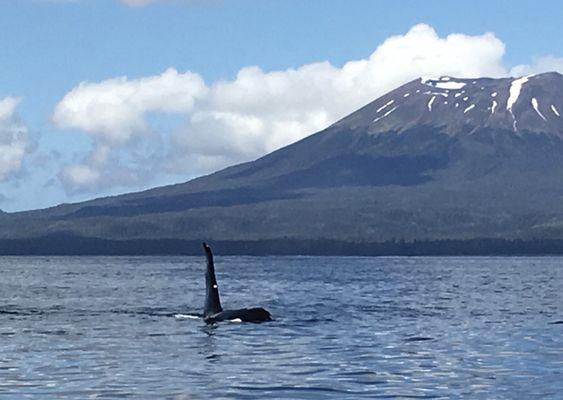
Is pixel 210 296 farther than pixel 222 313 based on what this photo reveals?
Yes

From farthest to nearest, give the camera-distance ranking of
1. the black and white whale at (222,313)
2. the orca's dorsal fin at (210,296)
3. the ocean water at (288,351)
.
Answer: the orca's dorsal fin at (210,296)
the black and white whale at (222,313)
the ocean water at (288,351)

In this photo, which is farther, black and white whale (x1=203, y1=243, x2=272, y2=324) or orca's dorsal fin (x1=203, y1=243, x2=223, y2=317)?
orca's dorsal fin (x1=203, y1=243, x2=223, y2=317)

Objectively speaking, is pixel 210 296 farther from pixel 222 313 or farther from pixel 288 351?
pixel 288 351

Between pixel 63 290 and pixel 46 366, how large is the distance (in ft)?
164

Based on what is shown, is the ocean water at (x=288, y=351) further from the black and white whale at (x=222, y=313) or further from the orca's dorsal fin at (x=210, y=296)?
the orca's dorsal fin at (x=210, y=296)

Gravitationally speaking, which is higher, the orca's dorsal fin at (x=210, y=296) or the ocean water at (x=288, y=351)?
the orca's dorsal fin at (x=210, y=296)

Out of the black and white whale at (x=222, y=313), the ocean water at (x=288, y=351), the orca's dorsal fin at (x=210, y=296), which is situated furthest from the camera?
the orca's dorsal fin at (x=210, y=296)

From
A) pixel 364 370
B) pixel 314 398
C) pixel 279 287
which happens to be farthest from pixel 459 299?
pixel 314 398

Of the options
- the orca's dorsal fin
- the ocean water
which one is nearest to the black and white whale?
the orca's dorsal fin

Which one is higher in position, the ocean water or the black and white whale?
the black and white whale

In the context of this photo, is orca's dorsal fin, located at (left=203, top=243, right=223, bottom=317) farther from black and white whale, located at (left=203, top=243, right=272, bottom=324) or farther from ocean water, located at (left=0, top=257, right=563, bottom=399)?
ocean water, located at (left=0, top=257, right=563, bottom=399)

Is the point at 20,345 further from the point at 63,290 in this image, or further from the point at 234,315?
the point at 63,290

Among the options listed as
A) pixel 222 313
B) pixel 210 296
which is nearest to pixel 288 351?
pixel 222 313

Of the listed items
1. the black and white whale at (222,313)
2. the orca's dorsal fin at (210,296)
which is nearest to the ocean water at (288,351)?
the black and white whale at (222,313)
